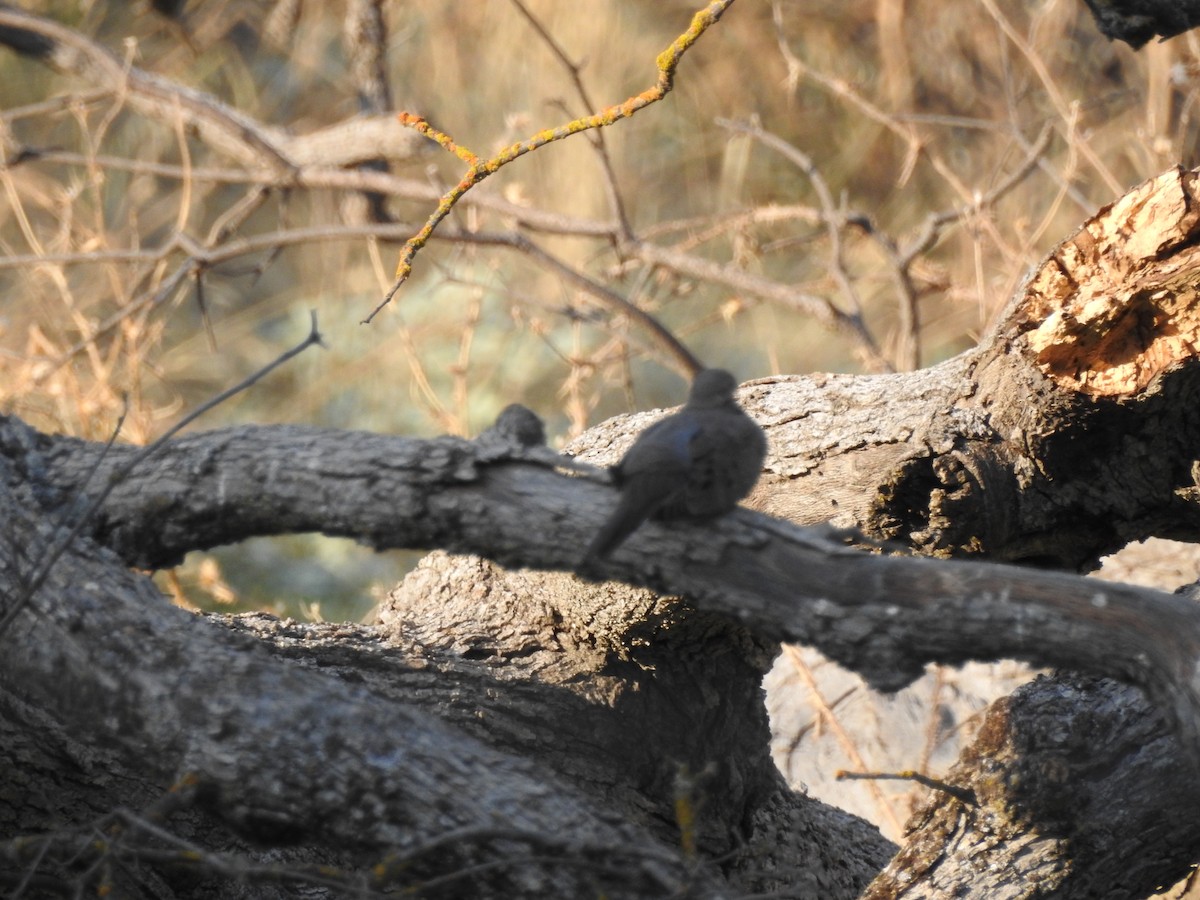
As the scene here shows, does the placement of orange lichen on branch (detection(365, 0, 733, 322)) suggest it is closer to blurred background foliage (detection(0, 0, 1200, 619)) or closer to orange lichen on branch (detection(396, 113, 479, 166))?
orange lichen on branch (detection(396, 113, 479, 166))

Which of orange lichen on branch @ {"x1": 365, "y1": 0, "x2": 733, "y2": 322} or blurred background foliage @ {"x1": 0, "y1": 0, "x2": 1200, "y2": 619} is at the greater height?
blurred background foliage @ {"x1": 0, "y1": 0, "x2": 1200, "y2": 619}

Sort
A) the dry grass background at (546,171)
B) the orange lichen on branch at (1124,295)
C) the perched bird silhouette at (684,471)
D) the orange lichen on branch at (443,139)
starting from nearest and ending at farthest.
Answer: the perched bird silhouette at (684,471) → the orange lichen on branch at (443,139) → the orange lichen on branch at (1124,295) → the dry grass background at (546,171)

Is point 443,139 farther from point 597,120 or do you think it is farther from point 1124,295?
point 1124,295

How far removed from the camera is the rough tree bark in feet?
6.04

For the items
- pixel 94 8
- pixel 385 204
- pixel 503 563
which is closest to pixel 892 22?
Answer: pixel 385 204

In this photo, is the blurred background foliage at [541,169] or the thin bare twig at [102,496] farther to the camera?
the blurred background foliage at [541,169]

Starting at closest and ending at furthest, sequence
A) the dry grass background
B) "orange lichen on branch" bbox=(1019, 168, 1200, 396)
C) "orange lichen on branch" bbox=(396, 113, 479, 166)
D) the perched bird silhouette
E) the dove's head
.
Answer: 1. the perched bird silhouette
2. the dove's head
3. "orange lichen on branch" bbox=(396, 113, 479, 166)
4. "orange lichen on branch" bbox=(1019, 168, 1200, 396)
5. the dry grass background

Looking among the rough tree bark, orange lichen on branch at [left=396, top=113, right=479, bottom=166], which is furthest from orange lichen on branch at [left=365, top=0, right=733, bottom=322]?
the rough tree bark

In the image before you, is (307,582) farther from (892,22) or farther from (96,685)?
(96,685)

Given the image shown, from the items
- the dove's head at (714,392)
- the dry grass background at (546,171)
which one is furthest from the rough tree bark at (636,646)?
the dry grass background at (546,171)

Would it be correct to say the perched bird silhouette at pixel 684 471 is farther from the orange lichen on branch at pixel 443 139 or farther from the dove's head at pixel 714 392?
the orange lichen on branch at pixel 443 139

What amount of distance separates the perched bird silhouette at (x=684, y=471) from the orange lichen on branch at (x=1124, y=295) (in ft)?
2.66

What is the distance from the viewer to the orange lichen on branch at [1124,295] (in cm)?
242

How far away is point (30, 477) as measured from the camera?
2.22m
